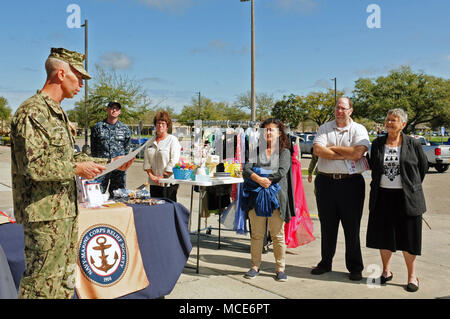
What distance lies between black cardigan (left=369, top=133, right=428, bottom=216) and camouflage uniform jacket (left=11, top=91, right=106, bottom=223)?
3.20 meters

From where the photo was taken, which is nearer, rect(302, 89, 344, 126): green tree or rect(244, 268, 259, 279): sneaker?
rect(244, 268, 259, 279): sneaker

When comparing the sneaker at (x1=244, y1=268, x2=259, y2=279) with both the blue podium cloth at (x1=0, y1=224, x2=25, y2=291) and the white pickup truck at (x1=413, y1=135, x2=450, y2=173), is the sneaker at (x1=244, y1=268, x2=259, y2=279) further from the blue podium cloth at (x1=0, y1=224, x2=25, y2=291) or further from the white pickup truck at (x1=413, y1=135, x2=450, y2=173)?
the white pickup truck at (x1=413, y1=135, x2=450, y2=173)

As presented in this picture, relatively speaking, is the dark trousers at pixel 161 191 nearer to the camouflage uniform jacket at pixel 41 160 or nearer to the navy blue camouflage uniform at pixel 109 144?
the navy blue camouflage uniform at pixel 109 144

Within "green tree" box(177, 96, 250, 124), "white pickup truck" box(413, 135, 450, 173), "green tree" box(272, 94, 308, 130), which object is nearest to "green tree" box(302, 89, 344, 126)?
"green tree" box(272, 94, 308, 130)

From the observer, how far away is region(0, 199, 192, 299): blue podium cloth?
3842mm

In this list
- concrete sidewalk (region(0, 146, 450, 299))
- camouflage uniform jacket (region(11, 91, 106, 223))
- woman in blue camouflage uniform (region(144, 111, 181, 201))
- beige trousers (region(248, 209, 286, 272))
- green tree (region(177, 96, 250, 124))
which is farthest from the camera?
Result: green tree (region(177, 96, 250, 124))

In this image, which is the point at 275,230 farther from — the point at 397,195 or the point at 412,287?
the point at 412,287

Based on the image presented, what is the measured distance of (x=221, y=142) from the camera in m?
6.80

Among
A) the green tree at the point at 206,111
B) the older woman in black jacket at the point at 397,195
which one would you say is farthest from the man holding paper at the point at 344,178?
the green tree at the point at 206,111

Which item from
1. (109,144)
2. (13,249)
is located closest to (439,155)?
(109,144)

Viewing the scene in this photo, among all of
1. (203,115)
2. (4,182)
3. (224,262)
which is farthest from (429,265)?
(203,115)

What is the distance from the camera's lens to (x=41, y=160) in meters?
2.40

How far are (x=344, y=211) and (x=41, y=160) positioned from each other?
343 centimetres

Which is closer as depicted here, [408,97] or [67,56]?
[67,56]
